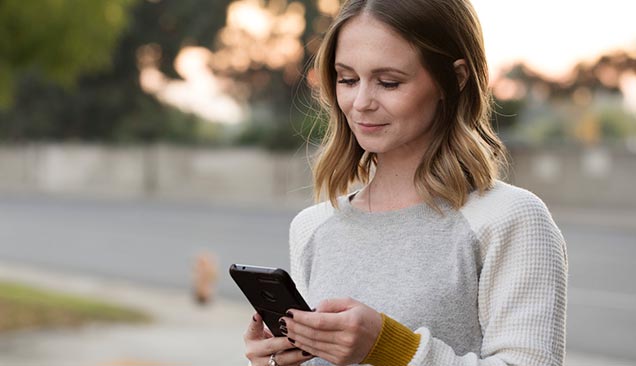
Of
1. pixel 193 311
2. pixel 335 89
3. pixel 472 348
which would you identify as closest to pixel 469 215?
pixel 472 348

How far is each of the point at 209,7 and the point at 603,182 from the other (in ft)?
47.3

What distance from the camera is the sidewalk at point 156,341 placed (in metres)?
7.41

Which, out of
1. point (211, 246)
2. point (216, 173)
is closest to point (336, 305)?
point (211, 246)

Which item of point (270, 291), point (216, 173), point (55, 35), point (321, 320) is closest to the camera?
point (321, 320)

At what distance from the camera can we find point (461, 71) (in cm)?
190

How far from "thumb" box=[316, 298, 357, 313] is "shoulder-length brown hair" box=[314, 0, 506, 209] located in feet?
0.96

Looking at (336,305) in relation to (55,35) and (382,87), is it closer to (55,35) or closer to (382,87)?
(382,87)

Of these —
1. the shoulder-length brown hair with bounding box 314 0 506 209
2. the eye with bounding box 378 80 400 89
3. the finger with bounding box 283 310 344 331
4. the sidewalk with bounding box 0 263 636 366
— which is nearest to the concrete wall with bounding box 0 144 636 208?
the sidewalk with bounding box 0 263 636 366

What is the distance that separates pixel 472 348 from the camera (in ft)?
5.98

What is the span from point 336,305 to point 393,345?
130 millimetres

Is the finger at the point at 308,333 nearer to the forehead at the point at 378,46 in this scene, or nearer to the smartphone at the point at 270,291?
the smartphone at the point at 270,291

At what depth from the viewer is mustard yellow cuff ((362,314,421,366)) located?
170 cm

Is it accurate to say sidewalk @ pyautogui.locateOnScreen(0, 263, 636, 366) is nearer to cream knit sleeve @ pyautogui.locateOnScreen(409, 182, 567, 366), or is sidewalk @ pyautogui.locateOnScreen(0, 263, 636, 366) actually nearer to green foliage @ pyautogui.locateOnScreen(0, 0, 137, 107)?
green foliage @ pyautogui.locateOnScreen(0, 0, 137, 107)

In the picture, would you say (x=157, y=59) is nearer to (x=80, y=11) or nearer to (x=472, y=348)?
(x=80, y=11)
